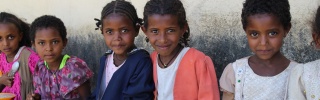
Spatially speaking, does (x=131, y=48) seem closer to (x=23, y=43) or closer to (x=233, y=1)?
(x=233, y=1)

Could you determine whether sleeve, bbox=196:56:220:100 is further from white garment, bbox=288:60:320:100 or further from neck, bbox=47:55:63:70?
neck, bbox=47:55:63:70

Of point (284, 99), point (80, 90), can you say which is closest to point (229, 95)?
point (284, 99)

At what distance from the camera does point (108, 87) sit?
2615mm

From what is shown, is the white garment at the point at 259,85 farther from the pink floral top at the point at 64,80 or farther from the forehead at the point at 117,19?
the pink floral top at the point at 64,80

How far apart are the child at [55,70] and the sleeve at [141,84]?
1.71 feet

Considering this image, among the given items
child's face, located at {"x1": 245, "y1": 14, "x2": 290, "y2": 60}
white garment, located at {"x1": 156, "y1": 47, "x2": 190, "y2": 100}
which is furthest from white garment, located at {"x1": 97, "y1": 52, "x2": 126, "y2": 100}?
child's face, located at {"x1": 245, "y1": 14, "x2": 290, "y2": 60}

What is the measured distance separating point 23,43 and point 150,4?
1555 millimetres

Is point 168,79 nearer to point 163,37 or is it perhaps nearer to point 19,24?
point 163,37

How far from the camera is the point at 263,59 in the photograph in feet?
7.54

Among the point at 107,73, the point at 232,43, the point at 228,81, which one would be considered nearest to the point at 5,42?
the point at 107,73

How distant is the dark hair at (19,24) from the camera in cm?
345

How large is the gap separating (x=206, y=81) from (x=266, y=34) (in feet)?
1.36

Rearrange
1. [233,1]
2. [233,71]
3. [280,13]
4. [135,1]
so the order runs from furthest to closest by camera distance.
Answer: [135,1] → [233,1] → [233,71] → [280,13]

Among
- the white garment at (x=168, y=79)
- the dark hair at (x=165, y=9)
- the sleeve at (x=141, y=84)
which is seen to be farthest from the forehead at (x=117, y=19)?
the white garment at (x=168, y=79)
